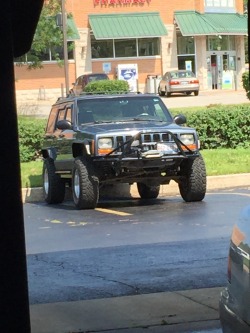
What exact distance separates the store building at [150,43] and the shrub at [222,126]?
2838 centimetres

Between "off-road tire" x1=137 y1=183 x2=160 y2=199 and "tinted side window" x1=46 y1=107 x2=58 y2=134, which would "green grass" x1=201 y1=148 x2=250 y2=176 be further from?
"tinted side window" x1=46 y1=107 x2=58 y2=134

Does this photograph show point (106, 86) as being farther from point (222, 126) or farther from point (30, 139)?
point (30, 139)

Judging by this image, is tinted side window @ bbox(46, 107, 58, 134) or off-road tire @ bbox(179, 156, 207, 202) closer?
off-road tire @ bbox(179, 156, 207, 202)

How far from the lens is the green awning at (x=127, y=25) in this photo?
156 ft

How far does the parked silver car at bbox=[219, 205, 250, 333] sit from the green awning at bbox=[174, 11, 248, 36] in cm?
4495

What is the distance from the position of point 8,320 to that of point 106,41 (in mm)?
46629

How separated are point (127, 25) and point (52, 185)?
35685 millimetres

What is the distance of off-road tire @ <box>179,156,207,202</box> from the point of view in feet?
41.3

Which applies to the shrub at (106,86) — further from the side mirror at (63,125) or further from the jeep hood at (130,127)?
the jeep hood at (130,127)

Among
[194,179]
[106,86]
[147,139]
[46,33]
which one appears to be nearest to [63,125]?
[147,139]

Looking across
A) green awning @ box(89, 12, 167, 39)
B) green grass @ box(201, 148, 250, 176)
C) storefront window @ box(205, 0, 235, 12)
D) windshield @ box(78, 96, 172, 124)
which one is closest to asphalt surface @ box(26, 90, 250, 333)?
windshield @ box(78, 96, 172, 124)

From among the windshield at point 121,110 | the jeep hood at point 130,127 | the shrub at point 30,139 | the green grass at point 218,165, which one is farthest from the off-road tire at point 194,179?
the shrub at point 30,139

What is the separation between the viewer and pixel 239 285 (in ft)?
12.6

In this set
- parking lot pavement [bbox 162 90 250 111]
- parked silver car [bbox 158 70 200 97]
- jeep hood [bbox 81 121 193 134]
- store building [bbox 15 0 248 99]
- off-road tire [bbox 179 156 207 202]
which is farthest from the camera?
store building [bbox 15 0 248 99]
